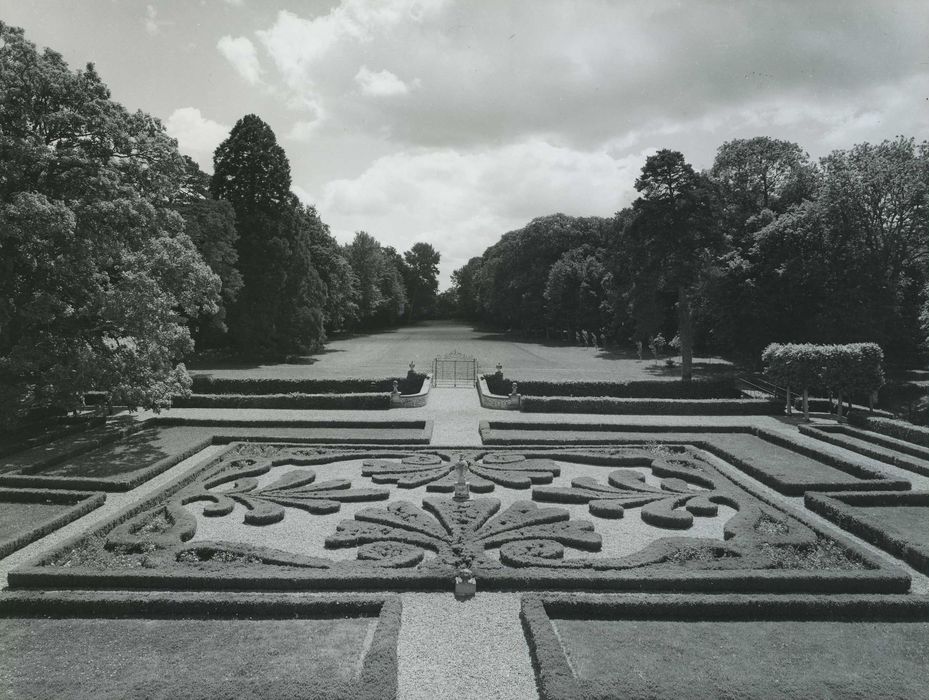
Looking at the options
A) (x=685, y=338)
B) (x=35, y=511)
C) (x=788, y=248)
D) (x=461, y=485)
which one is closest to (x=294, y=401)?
(x=35, y=511)

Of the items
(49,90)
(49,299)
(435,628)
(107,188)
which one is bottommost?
(435,628)

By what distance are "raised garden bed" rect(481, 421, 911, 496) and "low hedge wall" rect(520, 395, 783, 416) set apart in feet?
13.1

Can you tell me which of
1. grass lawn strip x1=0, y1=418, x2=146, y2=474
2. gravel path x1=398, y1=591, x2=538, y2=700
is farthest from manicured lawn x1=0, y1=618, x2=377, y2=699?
grass lawn strip x1=0, y1=418, x2=146, y2=474

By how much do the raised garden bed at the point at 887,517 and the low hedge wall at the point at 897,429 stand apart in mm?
7498

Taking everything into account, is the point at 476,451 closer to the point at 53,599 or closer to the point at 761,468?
the point at 761,468

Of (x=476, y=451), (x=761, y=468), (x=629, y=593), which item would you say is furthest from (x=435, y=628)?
(x=761, y=468)

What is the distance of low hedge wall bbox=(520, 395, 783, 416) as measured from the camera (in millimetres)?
29141

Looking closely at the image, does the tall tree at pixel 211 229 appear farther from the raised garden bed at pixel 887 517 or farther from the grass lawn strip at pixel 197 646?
the raised garden bed at pixel 887 517

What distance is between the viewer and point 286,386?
32500 millimetres

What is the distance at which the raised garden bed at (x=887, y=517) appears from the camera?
494 inches

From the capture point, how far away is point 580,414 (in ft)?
95.1

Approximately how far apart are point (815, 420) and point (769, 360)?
342 cm

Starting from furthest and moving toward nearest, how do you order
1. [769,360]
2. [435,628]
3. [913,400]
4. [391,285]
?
[391,285] → [913,400] → [769,360] → [435,628]

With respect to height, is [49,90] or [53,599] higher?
[49,90]
